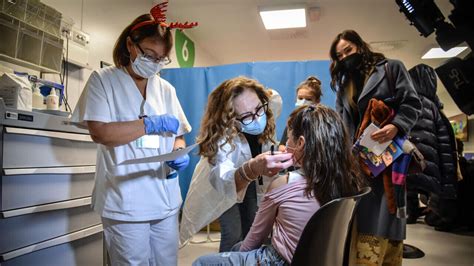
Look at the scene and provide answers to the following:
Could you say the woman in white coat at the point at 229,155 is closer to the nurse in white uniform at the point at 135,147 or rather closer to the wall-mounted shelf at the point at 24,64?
the nurse in white uniform at the point at 135,147

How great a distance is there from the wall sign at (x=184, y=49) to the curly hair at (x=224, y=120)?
7.77ft

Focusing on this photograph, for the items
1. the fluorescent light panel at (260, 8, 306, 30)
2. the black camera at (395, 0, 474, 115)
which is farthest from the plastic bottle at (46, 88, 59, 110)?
the fluorescent light panel at (260, 8, 306, 30)

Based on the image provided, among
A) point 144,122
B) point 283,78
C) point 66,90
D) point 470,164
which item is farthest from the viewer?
point 470,164

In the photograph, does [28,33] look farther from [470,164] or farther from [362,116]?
[470,164]

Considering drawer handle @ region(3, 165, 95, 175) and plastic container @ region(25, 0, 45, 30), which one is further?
plastic container @ region(25, 0, 45, 30)

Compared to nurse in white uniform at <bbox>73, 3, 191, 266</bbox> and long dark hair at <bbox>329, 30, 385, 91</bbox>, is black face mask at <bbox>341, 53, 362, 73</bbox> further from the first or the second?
nurse in white uniform at <bbox>73, 3, 191, 266</bbox>

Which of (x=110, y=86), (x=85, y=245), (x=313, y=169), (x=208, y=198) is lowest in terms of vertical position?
(x=85, y=245)

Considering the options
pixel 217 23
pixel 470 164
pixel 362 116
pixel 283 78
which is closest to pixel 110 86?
pixel 362 116

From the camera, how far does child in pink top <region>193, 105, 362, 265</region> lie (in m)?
0.94

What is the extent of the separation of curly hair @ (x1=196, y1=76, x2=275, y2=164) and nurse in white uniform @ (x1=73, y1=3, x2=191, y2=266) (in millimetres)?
185

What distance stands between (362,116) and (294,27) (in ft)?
9.35

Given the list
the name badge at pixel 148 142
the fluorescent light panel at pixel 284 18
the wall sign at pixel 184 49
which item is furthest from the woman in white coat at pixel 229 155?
the wall sign at pixel 184 49

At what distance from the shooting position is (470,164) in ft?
11.4

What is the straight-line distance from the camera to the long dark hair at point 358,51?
155 centimetres
